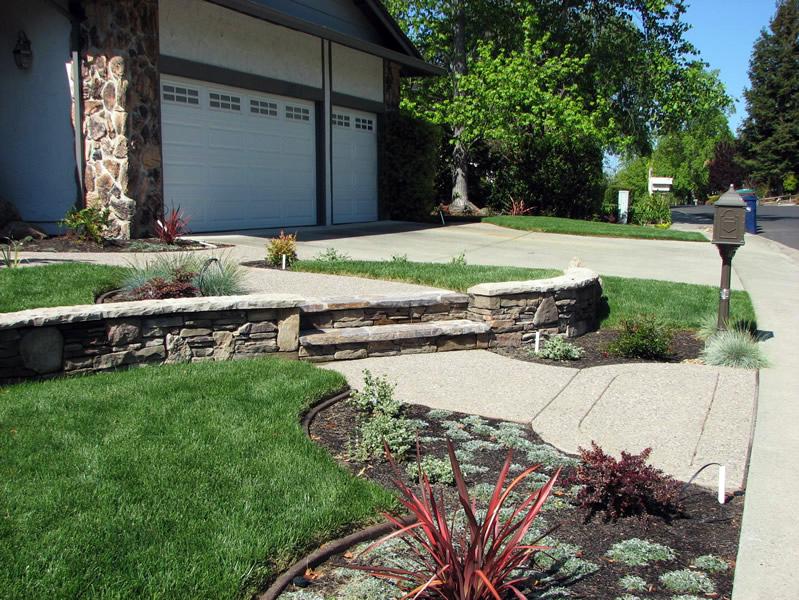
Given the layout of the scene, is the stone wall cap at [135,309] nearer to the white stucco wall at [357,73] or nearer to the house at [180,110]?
the house at [180,110]

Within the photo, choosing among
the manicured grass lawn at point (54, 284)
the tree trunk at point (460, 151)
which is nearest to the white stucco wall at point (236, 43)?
the manicured grass lawn at point (54, 284)

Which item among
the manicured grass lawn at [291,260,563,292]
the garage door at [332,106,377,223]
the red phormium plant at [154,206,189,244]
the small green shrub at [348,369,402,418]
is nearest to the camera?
the small green shrub at [348,369,402,418]

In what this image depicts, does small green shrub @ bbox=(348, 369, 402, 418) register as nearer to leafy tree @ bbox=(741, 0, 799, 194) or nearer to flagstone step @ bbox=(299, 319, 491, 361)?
flagstone step @ bbox=(299, 319, 491, 361)

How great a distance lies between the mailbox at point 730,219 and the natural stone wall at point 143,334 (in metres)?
4.10

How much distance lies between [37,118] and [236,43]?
381 cm

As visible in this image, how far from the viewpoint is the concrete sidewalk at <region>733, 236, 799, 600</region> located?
3.20 metres

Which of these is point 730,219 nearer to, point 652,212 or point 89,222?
point 89,222

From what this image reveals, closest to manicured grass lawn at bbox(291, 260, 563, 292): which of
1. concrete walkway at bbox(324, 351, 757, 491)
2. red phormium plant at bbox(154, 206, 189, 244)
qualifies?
concrete walkway at bbox(324, 351, 757, 491)

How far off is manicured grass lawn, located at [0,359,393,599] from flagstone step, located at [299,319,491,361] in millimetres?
1069

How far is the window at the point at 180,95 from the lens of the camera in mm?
12320

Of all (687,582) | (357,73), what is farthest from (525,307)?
(357,73)

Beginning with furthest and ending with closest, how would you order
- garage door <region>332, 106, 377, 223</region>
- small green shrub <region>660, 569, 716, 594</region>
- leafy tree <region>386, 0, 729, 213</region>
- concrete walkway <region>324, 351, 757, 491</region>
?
1. leafy tree <region>386, 0, 729, 213</region>
2. garage door <region>332, 106, 377, 223</region>
3. concrete walkway <region>324, 351, 757, 491</region>
4. small green shrub <region>660, 569, 716, 594</region>

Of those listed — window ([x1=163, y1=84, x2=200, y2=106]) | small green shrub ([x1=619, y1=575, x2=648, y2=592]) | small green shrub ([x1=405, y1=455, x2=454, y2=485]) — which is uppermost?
window ([x1=163, y1=84, x2=200, y2=106])

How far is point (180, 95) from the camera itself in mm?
12570
